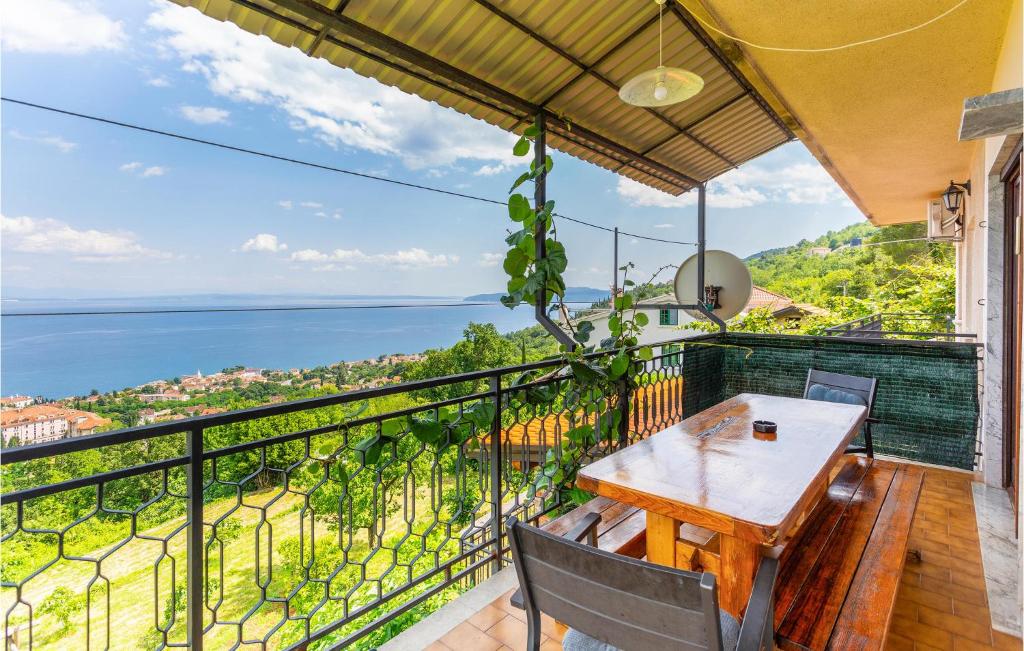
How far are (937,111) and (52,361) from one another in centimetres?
955

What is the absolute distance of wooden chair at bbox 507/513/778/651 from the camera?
92cm

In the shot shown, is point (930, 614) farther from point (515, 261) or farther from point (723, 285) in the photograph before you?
point (723, 285)

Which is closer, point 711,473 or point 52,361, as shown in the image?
point 711,473

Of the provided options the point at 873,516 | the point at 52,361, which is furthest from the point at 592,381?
the point at 52,361

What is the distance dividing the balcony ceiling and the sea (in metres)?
2.14

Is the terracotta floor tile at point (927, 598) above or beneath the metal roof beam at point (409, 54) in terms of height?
beneath

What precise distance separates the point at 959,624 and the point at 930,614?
9cm

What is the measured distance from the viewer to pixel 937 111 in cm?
348

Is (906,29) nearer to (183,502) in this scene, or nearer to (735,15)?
(735,15)

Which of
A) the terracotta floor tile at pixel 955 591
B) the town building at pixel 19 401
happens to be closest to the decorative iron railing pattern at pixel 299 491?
the terracotta floor tile at pixel 955 591

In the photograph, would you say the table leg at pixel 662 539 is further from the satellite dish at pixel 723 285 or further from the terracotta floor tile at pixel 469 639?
the satellite dish at pixel 723 285

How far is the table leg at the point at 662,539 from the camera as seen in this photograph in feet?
5.75

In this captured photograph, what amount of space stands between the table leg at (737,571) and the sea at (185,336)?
2040 mm

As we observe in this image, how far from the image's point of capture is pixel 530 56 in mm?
2906
